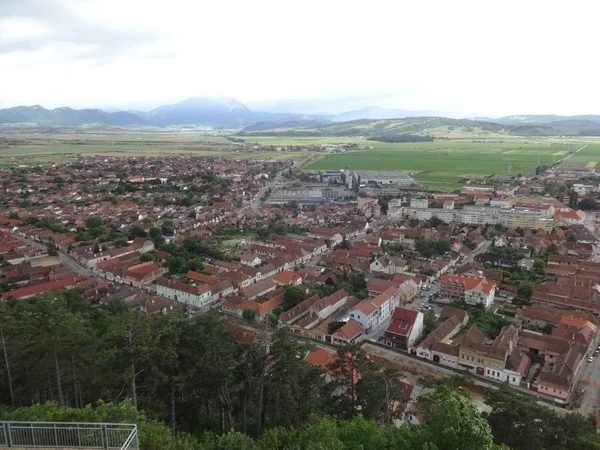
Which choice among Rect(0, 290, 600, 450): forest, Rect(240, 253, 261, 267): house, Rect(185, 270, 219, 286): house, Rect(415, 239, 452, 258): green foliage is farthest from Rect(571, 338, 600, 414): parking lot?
Rect(240, 253, 261, 267): house

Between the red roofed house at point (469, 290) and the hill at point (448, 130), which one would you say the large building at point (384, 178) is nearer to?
the red roofed house at point (469, 290)

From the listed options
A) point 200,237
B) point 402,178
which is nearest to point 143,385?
point 200,237

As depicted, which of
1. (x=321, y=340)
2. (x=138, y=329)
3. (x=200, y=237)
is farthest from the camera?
(x=200, y=237)

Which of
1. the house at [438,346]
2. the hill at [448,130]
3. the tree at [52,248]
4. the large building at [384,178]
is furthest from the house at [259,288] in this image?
the hill at [448,130]

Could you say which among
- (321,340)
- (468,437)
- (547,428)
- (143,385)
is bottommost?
(321,340)

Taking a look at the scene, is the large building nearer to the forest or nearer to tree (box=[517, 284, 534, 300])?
tree (box=[517, 284, 534, 300])

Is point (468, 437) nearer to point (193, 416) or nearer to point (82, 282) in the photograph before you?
point (193, 416)
